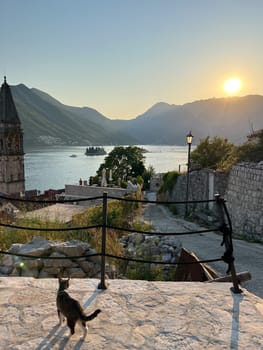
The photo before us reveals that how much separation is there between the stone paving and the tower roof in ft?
151

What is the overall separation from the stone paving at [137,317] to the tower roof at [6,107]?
45.9m

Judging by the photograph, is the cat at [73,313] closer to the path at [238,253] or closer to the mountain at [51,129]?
the path at [238,253]

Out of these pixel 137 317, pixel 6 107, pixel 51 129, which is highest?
pixel 51 129

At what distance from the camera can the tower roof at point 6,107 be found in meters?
44.9

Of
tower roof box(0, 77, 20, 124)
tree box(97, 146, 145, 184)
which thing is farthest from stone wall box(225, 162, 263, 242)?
tower roof box(0, 77, 20, 124)

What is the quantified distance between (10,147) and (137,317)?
49154 mm

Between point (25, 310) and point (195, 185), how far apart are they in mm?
14270

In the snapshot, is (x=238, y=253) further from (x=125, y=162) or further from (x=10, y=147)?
(x=10, y=147)

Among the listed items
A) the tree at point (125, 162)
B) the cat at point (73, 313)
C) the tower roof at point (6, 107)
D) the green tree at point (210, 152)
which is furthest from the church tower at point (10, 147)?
the cat at point (73, 313)

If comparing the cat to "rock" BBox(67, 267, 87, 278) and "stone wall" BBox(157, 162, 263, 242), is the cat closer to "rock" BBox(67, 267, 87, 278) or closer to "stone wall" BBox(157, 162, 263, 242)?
"rock" BBox(67, 267, 87, 278)

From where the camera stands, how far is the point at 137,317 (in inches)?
104

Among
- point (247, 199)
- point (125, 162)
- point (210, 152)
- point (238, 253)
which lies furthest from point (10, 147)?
point (238, 253)

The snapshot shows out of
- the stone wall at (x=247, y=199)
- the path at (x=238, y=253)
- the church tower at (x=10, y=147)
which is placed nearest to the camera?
the path at (x=238, y=253)

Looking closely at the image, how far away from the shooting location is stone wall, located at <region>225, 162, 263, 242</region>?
1013 centimetres
